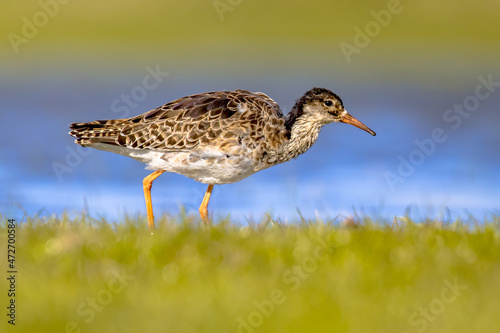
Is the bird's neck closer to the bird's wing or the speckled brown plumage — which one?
the speckled brown plumage

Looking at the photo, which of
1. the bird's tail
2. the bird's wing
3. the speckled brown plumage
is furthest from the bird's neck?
the bird's tail

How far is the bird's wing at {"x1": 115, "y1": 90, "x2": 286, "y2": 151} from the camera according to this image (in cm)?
919

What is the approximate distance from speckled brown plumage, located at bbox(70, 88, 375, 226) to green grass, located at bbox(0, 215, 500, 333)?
95 centimetres

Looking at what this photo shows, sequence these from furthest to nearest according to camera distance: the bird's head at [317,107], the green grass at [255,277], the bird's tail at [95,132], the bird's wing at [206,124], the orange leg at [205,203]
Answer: the orange leg at [205,203] < the bird's head at [317,107] < the bird's tail at [95,132] < the bird's wing at [206,124] < the green grass at [255,277]

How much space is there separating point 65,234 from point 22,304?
1531 mm

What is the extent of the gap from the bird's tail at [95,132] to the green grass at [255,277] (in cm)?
135

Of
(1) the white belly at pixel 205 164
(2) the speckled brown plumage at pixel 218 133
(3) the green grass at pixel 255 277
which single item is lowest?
(3) the green grass at pixel 255 277

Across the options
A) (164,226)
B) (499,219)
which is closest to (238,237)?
(164,226)

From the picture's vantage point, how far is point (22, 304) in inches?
245

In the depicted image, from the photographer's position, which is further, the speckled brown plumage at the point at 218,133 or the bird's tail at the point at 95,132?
the bird's tail at the point at 95,132

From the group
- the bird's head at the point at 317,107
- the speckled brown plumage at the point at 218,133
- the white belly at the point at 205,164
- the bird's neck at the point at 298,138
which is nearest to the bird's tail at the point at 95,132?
the speckled brown plumage at the point at 218,133

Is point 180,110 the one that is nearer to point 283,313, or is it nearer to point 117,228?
point 117,228

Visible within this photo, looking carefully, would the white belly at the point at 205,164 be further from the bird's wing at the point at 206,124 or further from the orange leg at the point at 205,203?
the orange leg at the point at 205,203

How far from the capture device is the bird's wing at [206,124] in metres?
9.19
